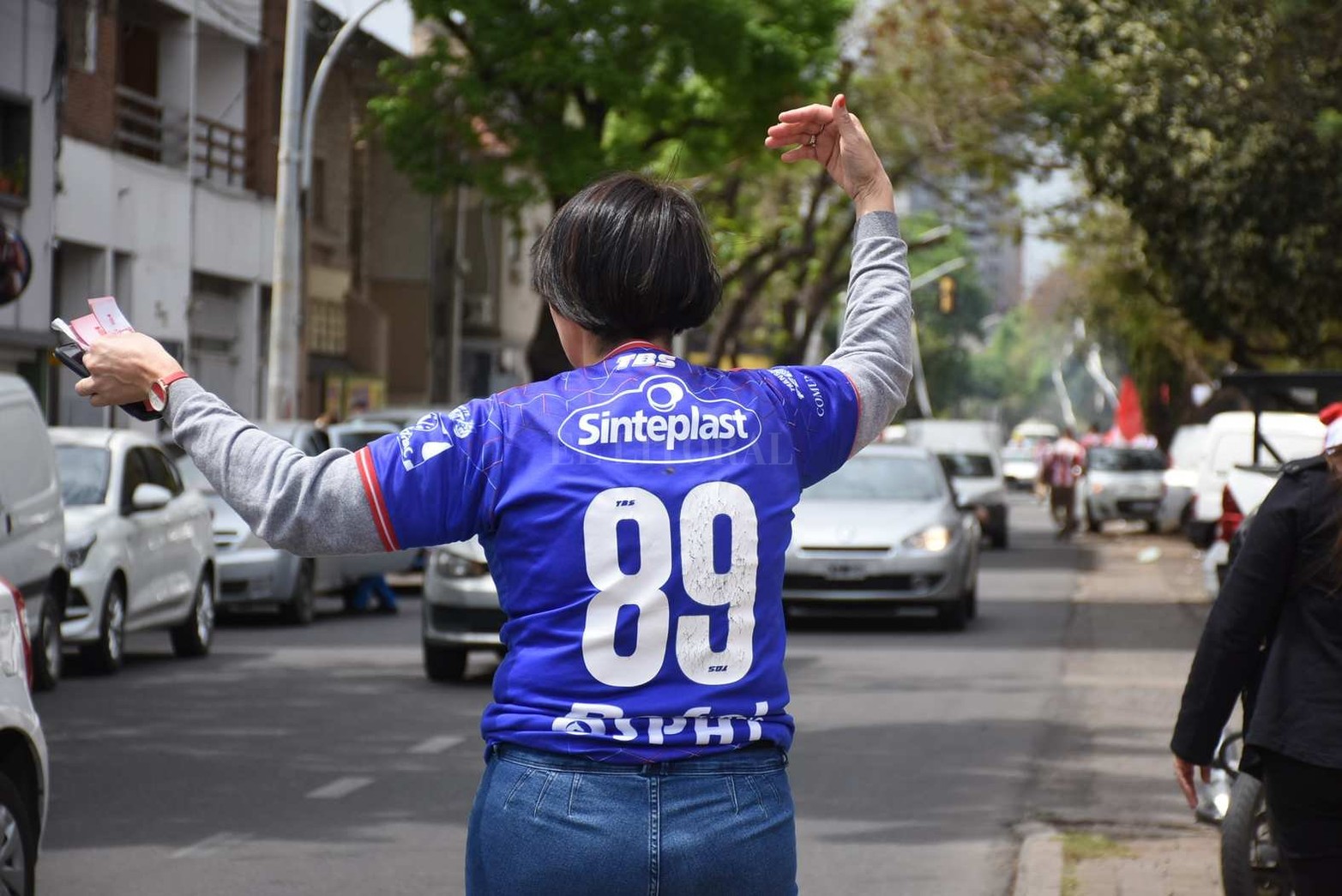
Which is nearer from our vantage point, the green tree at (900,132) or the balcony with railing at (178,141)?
the green tree at (900,132)

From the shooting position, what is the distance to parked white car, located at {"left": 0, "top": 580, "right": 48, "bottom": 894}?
579 cm

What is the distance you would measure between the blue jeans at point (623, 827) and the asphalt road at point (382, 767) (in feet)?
14.9

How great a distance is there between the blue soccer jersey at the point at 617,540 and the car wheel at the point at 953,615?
1522 centimetres

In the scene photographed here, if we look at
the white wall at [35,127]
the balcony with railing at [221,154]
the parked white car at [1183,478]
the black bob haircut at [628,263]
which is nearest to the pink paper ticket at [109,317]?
the black bob haircut at [628,263]

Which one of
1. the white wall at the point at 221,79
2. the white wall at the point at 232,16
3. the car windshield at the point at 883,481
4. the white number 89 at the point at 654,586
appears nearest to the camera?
the white number 89 at the point at 654,586

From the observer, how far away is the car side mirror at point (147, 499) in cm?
1477

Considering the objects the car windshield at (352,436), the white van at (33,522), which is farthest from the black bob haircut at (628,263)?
the car windshield at (352,436)

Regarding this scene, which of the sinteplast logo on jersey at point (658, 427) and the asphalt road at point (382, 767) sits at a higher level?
the sinteplast logo on jersey at point (658, 427)

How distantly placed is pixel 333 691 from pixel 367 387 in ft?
93.5

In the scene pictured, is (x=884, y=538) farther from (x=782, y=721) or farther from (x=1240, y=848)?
(x=782, y=721)

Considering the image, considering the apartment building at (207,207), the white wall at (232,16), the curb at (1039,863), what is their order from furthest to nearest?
1. the white wall at (232,16)
2. the apartment building at (207,207)
3. the curb at (1039,863)

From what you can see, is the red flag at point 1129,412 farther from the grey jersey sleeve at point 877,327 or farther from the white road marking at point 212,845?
the grey jersey sleeve at point 877,327

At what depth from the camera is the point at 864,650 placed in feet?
53.2

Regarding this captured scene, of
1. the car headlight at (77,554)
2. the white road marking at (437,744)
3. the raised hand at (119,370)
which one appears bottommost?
the white road marking at (437,744)
